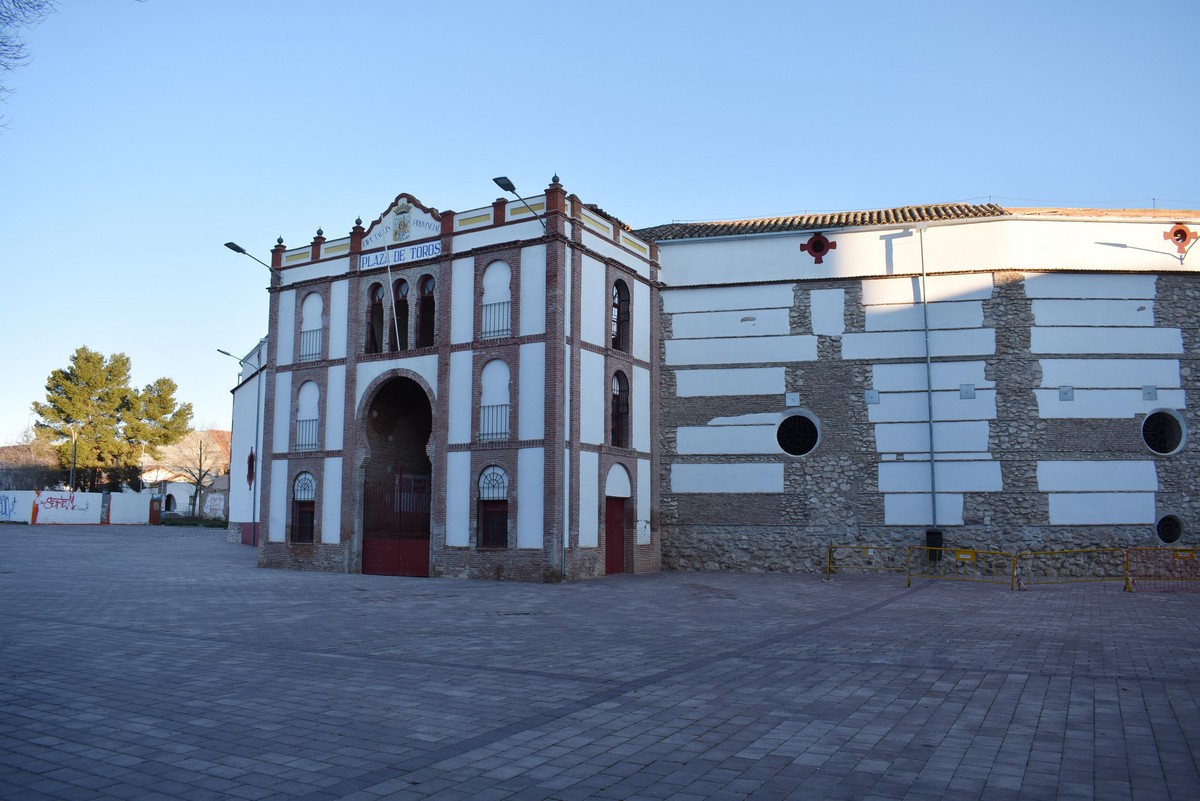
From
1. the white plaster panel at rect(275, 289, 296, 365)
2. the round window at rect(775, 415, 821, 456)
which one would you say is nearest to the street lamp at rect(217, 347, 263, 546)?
the white plaster panel at rect(275, 289, 296, 365)

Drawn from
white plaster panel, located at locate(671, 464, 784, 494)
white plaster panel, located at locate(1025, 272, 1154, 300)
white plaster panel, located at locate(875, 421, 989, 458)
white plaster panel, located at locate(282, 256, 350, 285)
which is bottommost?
white plaster panel, located at locate(671, 464, 784, 494)

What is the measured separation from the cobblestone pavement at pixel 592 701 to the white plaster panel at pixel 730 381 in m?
10.1

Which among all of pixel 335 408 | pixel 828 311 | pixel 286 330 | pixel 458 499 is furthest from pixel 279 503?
pixel 828 311

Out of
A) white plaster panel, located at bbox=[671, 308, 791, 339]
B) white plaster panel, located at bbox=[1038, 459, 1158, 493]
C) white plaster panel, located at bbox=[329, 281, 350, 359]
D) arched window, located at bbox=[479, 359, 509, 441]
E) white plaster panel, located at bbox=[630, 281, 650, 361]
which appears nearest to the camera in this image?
arched window, located at bbox=[479, 359, 509, 441]

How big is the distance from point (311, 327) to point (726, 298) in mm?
12164

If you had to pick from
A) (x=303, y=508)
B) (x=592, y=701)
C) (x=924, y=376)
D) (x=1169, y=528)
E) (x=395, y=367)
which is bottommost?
(x=592, y=701)

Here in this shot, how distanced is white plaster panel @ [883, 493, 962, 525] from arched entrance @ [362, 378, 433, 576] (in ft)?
40.2

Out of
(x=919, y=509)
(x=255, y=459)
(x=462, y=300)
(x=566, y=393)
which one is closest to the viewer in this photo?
(x=566, y=393)

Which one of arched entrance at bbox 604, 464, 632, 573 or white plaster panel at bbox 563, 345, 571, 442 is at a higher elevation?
white plaster panel at bbox 563, 345, 571, 442

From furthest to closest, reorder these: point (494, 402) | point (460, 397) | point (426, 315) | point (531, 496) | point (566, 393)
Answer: point (426, 315) < point (460, 397) < point (494, 402) < point (566, 393) < point (531, 496)

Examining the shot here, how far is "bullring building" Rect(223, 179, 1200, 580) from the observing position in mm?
21891

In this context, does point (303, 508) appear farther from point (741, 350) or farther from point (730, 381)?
point (741, 350)

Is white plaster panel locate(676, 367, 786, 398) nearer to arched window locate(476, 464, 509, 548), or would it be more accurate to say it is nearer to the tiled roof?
the tiled roof

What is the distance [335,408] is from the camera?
24766mm
